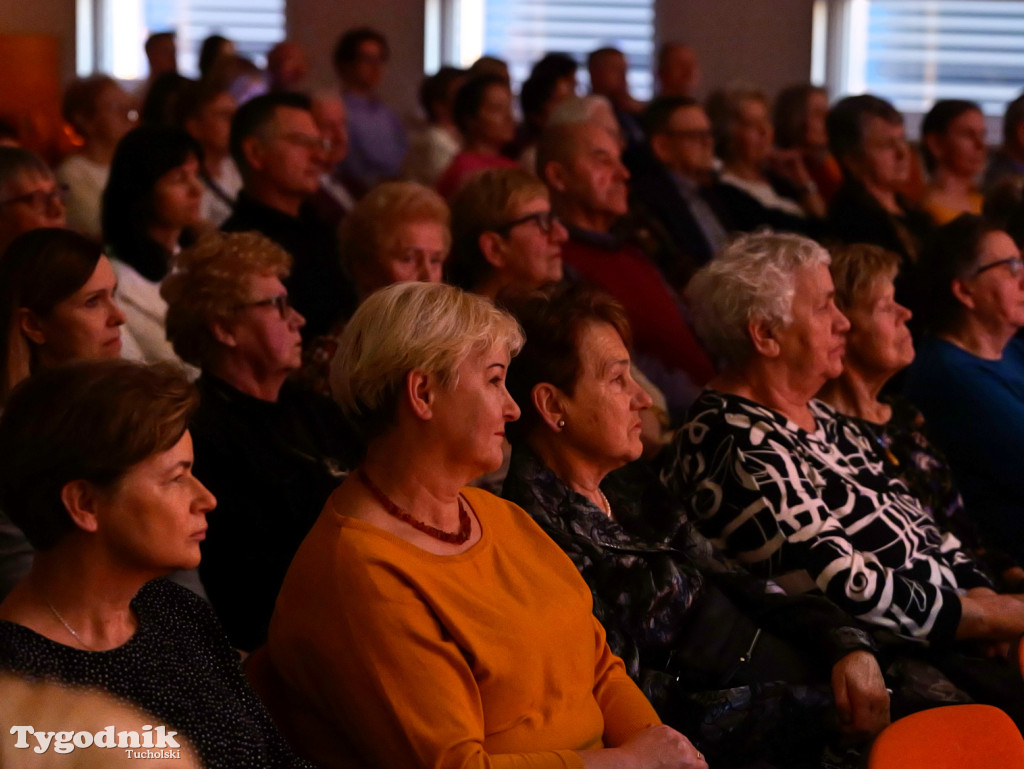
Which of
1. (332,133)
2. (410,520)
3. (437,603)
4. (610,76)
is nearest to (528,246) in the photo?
(410,520)

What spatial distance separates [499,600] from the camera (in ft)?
5.86

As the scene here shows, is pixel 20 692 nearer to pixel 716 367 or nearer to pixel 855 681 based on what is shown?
pixel 855 681

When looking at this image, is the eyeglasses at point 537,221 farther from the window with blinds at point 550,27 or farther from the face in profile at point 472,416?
the window with blinds at point 550,27

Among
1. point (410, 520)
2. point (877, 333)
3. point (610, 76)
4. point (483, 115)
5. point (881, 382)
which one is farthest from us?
point (610, 76)

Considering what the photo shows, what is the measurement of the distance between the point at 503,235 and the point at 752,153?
2452 millimetres

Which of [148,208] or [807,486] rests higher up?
[148,208]

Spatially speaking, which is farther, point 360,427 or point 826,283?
point 826,283

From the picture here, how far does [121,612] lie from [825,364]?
160 cm

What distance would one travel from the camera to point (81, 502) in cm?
147

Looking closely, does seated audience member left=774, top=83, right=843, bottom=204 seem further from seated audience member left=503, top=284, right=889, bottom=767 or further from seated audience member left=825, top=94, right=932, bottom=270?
seated audience member left=503, top=284, right=889, bottom=767

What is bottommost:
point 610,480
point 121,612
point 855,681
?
point 855,681

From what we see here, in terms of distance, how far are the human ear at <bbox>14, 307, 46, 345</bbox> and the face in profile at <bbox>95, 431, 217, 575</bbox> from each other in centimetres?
85

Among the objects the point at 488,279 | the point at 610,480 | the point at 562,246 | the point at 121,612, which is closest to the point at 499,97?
the point at 562,246

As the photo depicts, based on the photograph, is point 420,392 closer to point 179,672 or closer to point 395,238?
point 179,672
